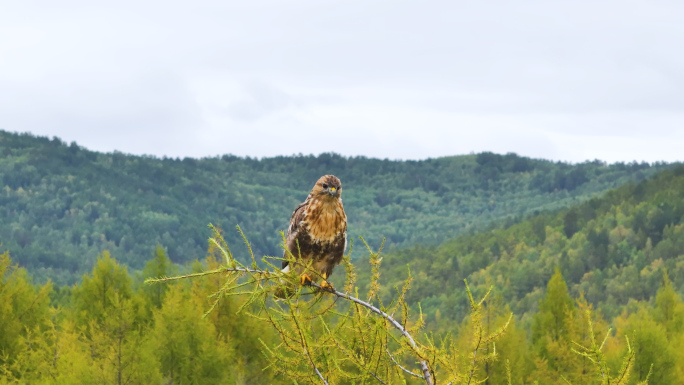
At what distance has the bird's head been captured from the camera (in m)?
7.65

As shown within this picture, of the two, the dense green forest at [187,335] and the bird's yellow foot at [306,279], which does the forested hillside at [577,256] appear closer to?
the dense green forest at [187,335]

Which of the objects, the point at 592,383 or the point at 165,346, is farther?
the point at 592,383

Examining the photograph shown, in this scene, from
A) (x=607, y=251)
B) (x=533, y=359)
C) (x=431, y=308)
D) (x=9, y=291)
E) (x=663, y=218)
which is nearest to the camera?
(x=9, y=291)

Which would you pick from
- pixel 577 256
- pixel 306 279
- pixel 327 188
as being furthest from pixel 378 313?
pixel 577 256

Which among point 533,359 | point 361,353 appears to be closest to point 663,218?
point 533,359

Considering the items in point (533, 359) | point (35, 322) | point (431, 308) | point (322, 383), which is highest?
point (322, 383)

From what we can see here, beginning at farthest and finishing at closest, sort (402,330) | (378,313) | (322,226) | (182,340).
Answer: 1. (182,340)
2. (322,226)
3. (378,313)
4. (402,330)

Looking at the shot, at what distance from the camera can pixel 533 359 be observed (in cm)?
3922

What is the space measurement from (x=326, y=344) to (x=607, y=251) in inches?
4859

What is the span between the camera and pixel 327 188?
25.2 ft

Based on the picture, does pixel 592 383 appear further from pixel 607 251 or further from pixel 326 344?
pixel 607 251

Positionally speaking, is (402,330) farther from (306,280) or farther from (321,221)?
(321,221)

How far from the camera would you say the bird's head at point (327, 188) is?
7648 mm

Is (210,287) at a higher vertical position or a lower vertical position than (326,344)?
lower
